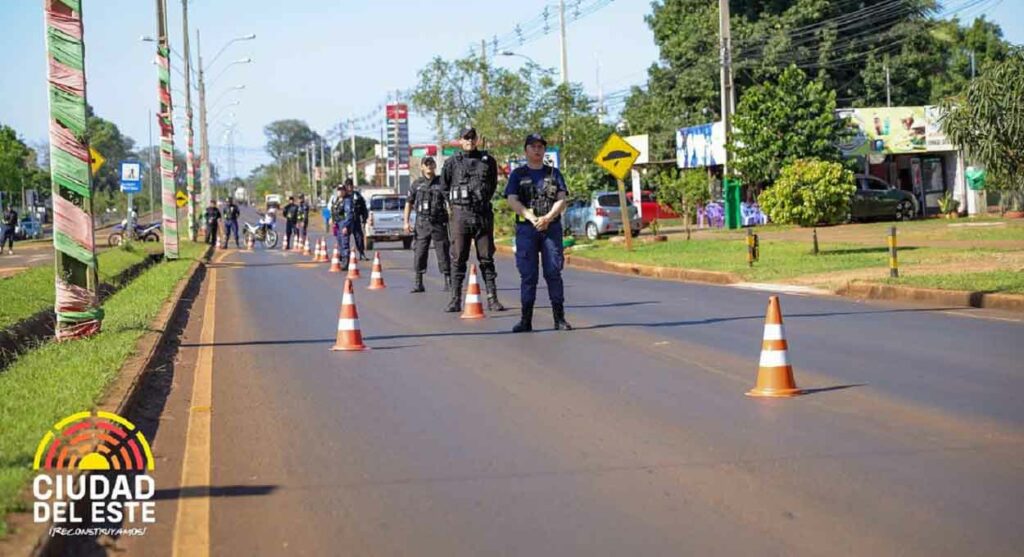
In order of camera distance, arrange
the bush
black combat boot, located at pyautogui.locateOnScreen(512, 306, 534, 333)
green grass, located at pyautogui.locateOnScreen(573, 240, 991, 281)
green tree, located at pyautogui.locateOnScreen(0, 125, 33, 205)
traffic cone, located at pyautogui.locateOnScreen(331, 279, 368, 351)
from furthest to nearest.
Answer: green tree, located at pyautogui.locateOnScreen(0, 125, 33, 205), the bush, green grass, located at pyautogui.locateOnScreen(573, 240, 991, 281), black combat boot, located at pyautogui.locateOnScreen(512, 306, 534, 333), traffic cone, located at pyautogui.locateOnScreen(331, 279, 368, 351)

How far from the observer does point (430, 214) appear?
19.2 m

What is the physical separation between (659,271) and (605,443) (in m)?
18.5

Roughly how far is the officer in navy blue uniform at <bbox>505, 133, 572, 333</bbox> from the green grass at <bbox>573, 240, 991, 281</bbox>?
9.10 meters

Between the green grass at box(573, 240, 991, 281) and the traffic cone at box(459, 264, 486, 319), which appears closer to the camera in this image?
the traffic cone at box(459, 264, 486, 319)

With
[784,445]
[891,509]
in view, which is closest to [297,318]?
[784,445]

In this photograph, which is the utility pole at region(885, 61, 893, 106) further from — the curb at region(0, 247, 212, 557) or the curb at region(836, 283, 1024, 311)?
the curb at region(0, 247, 212, 557)

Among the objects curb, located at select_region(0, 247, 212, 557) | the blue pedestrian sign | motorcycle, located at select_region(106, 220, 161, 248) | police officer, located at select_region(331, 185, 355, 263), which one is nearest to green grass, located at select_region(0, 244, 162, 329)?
curb, located at select_region(0, 247, 212, 557)

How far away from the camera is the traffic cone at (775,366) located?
917 cm

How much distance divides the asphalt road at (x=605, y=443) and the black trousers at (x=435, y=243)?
5065mm

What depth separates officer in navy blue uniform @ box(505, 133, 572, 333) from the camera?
1344 centimetres

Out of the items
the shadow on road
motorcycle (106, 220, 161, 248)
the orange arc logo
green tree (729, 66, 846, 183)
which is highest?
green tree (729, 66, 846, 183)

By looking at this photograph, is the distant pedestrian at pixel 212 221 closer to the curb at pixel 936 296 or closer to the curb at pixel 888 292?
the curb at pixel 888 292

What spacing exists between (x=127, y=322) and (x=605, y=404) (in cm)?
732

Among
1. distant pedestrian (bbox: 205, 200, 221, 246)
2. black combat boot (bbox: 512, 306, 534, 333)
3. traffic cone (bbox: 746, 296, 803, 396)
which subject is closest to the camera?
traffic cone (bbox: 746, 296, 803, 396)
